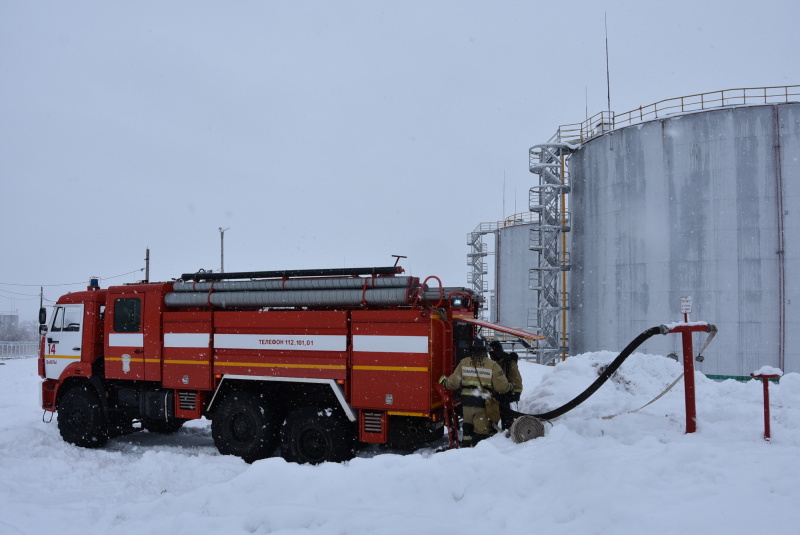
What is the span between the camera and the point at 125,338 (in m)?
11.0

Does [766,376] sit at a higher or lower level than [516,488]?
higher

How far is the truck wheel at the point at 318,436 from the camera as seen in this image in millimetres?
9023

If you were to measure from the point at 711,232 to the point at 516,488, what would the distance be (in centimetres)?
1602

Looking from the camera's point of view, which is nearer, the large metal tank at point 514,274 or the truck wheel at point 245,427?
the truck wheel at point 245,427

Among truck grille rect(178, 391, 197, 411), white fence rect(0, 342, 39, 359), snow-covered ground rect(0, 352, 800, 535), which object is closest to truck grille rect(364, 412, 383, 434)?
snow-covered ground rect(0, 352, 800, 535)

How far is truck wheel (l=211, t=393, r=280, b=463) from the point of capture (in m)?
9.64

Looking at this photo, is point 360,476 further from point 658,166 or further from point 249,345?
point 658,166

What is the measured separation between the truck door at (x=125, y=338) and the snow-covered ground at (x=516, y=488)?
7.97 feet

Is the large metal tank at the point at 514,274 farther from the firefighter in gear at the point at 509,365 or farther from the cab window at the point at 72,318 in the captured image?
the cab window at the point at 72,318

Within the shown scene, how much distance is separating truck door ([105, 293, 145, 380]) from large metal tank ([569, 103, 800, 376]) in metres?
16.2

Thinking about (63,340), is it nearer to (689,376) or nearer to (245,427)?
(245,427)

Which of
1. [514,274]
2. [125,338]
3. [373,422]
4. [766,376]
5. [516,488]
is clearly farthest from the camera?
[514,274]

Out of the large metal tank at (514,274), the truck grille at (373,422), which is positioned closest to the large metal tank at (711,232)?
the truck grille at (373,422)

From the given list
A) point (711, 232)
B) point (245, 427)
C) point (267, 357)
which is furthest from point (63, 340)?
point (711, 232)
